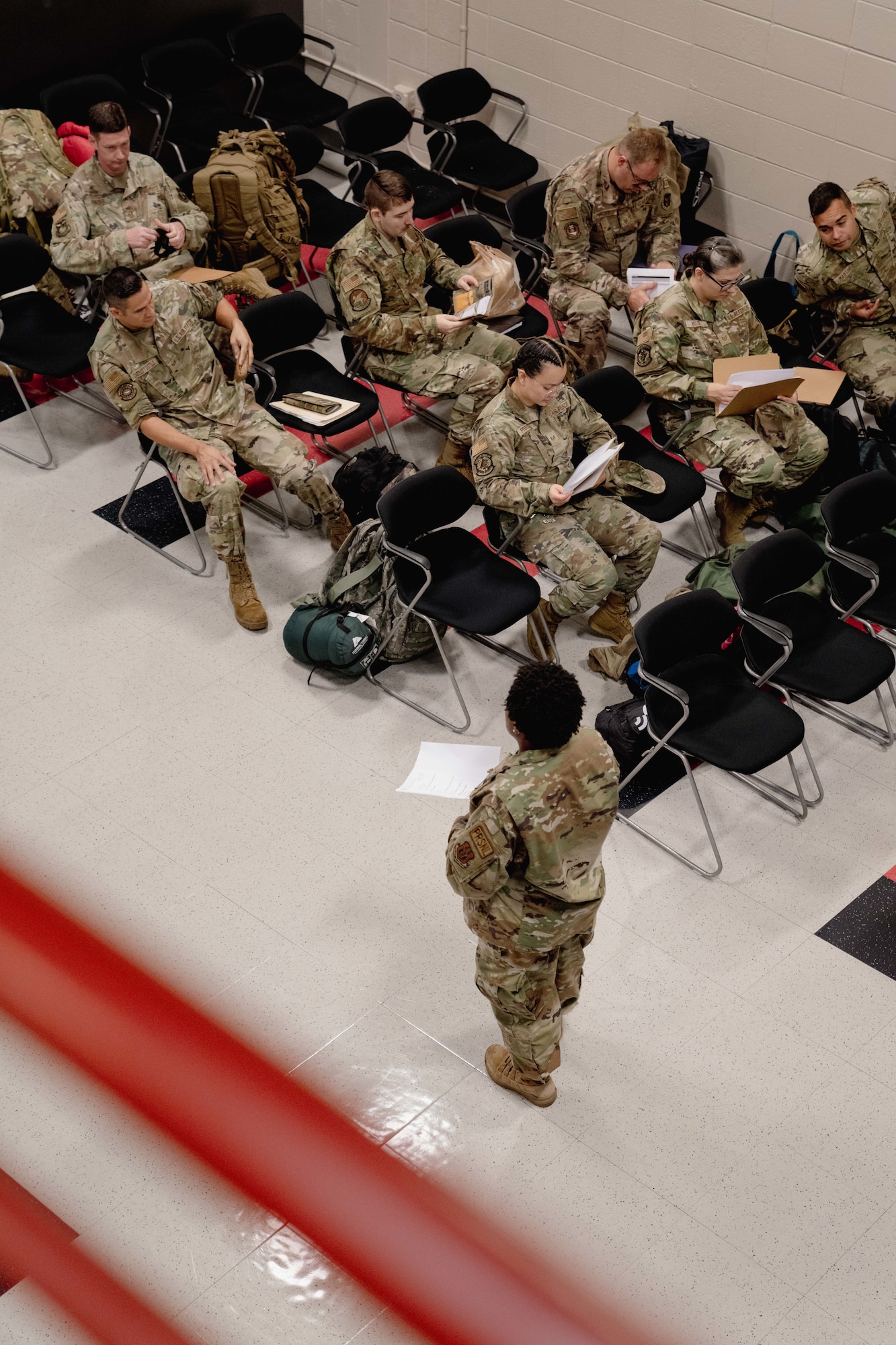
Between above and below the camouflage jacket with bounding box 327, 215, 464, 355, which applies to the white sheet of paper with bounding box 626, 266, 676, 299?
above

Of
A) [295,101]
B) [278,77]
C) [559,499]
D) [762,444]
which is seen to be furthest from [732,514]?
[278,77]

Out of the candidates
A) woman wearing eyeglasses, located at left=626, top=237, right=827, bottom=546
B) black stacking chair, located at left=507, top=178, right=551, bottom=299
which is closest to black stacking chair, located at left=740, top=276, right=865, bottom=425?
woman wearing eyeglasses, located at left=626, top=237, right=827, bottom=546

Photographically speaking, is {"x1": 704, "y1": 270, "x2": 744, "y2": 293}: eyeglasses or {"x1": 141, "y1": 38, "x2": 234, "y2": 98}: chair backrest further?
{"x1": 141, "y1": 38, "x2": 234, "y2": 98}: chair backrest

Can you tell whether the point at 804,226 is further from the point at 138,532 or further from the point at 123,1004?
the point at 123,1004

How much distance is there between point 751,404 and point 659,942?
2.50 m

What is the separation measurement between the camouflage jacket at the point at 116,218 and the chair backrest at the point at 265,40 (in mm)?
2013

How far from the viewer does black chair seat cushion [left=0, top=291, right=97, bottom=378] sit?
5723mm

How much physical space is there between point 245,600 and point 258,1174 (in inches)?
179

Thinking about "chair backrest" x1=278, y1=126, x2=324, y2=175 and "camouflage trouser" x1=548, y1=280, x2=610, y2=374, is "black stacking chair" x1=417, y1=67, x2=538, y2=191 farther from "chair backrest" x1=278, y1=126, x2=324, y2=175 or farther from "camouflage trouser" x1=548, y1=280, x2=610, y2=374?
"camouflage trouser" x1=548, y1=280, x2=610, y2=374

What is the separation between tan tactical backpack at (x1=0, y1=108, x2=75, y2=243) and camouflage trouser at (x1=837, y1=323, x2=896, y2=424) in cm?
396

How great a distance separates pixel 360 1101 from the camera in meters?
3.66

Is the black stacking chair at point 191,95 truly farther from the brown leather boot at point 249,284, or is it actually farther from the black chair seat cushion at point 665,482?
the black chair seat cushion at point 665,482

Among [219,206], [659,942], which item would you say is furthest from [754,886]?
[219,206]

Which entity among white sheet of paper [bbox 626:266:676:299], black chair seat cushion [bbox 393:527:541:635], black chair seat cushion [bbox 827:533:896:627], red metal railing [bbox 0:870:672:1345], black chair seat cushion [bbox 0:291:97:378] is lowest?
black chair seat cushion [bbox 0:291:97:378]
